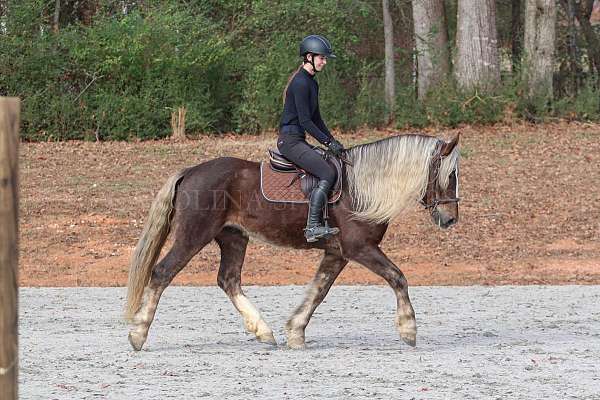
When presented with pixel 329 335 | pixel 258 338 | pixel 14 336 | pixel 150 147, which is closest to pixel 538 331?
pixel 329 335

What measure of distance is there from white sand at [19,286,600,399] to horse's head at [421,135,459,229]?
1.06 m

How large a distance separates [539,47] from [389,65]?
3415 mm

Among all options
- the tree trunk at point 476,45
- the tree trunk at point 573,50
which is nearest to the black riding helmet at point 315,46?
the tree trunk at point 476,45

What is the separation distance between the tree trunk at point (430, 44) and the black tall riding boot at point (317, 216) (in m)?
17.5

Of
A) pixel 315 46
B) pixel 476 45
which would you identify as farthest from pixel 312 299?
pixel 476 45

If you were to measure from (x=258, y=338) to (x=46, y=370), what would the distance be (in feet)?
6.02

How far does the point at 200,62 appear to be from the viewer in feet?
89.1

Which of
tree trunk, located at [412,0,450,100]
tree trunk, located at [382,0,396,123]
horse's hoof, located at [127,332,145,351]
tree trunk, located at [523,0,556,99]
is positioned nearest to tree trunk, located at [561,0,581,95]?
tree trunk, located at [523,0,556,99]

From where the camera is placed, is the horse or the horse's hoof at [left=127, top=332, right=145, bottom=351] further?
the horse

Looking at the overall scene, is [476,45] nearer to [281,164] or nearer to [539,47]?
[539,47]

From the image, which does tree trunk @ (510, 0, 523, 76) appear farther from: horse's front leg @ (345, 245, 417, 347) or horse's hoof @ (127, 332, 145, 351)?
horse's hoof @ (127, 332, 145, 351)

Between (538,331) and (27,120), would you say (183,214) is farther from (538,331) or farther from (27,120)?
(27,120)

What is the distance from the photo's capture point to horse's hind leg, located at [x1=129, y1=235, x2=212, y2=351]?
30.9ft

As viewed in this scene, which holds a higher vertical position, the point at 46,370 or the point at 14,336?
the point at 14,336
